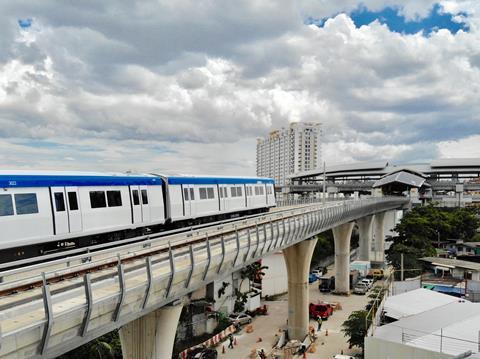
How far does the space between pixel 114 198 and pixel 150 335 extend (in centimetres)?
568

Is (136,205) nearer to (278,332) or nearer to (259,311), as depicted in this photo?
(278,332)

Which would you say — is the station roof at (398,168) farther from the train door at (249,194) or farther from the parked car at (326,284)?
the train door at (249,194)

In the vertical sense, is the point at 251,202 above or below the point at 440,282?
above

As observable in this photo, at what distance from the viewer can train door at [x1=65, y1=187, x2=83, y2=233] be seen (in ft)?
49.0

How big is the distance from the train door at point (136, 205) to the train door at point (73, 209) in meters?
3.27

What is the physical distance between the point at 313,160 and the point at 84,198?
15925 centimetres

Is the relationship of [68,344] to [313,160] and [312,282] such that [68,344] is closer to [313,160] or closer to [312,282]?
[312,282]

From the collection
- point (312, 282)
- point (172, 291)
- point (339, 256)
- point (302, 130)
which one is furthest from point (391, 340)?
point (302, 130)

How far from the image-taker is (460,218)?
219 feet

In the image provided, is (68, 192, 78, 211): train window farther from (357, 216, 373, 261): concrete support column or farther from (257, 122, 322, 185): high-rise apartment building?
(257, 122, 322, 185): high-rise apartment building

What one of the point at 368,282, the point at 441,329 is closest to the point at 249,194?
the point at 441,329

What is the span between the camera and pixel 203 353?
27.4 meters

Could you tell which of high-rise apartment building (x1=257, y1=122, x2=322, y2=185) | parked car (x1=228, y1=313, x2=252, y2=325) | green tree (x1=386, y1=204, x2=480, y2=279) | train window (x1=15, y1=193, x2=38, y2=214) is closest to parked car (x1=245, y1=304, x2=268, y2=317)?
parked car (x1=228, y1=313, x2=252, y2=325)

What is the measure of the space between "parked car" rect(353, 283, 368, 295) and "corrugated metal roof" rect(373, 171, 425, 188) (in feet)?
177
